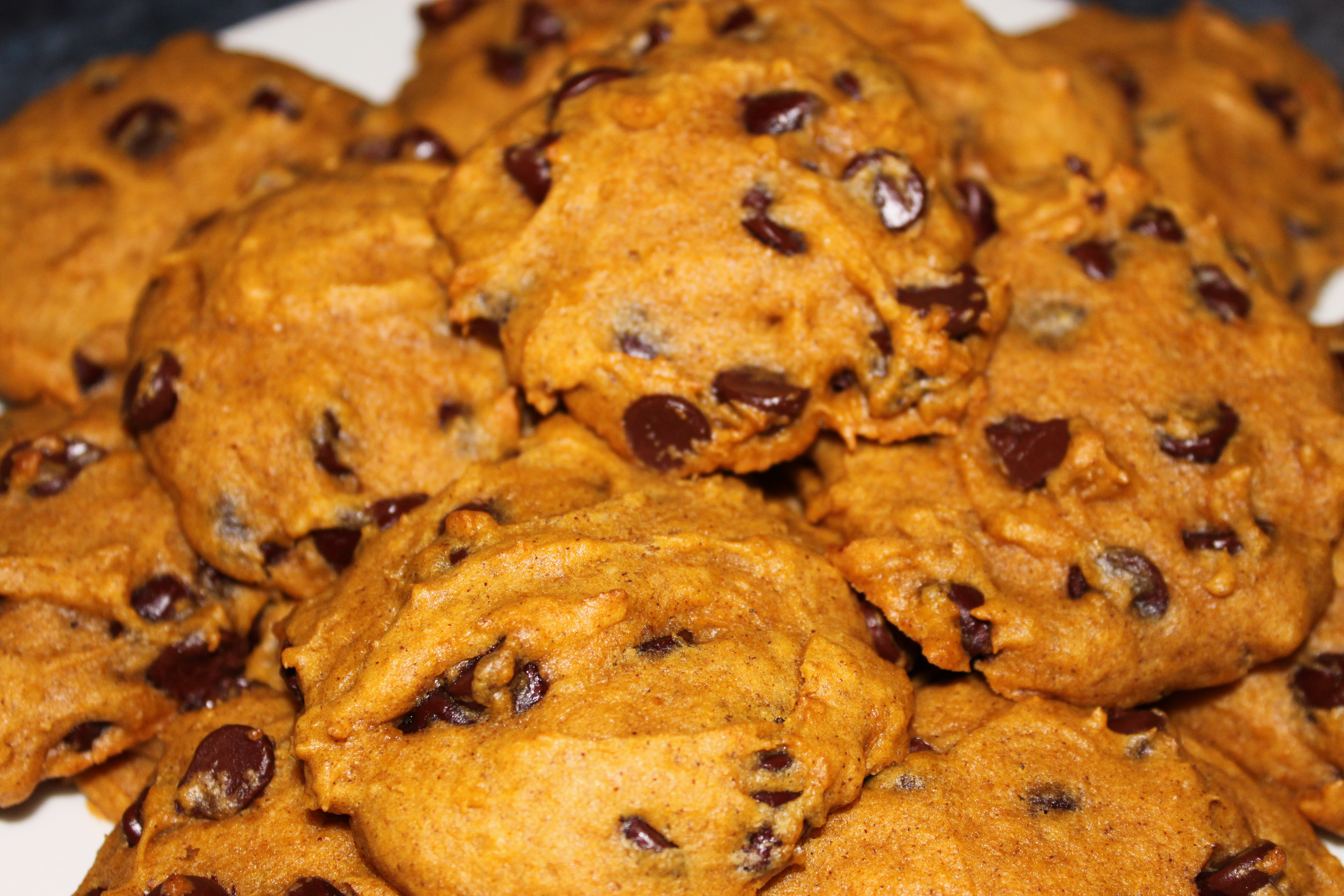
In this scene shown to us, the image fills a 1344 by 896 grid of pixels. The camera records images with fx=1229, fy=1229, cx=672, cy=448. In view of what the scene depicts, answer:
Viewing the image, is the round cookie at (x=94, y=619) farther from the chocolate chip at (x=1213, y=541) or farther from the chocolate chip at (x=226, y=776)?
the chocolate chip at (x=1213, y=541)

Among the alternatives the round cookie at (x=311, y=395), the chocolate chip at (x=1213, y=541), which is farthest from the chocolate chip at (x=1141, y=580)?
the round cookie at (x=311, y=395)

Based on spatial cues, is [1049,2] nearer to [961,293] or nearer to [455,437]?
[961,293]

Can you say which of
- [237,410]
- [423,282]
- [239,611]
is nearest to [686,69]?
[423,282]

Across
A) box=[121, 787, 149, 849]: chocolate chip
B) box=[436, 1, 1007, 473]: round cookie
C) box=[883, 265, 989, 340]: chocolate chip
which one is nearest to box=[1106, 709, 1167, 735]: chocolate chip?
box=[436, 1, 1007, 473]: round cookie

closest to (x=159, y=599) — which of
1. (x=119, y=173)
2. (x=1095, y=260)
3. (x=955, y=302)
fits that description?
(x=119, y=173)

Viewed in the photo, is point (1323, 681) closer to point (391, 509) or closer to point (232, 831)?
point (391, 509)
